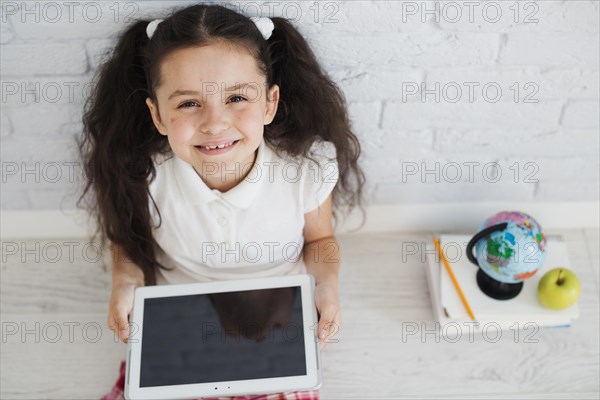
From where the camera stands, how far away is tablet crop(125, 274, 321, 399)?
918mm

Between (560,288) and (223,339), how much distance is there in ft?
1.96

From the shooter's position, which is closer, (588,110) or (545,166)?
(588,110)

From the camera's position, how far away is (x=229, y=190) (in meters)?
0.97

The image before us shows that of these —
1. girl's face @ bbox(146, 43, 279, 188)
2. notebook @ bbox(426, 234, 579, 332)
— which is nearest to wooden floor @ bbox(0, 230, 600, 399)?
notebook @ bbox(426, 234, 579, 332)

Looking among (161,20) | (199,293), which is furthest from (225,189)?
(161,20)

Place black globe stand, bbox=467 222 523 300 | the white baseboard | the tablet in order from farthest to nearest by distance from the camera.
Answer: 1. the white baseboard
2. black globe stand, bbox=467 222 523 300
3. the tablet

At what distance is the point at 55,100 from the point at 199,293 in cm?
37

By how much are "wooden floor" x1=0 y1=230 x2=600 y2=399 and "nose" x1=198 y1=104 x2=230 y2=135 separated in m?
0.55

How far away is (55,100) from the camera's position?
3.30 feet

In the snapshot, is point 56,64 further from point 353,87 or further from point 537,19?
point 537,19

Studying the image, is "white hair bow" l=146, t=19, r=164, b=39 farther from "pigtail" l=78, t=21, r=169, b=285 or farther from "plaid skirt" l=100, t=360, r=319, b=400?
"plaid skirt" l=100, t=360, r=319, b=400

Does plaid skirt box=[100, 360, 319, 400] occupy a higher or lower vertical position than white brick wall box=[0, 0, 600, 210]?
lower

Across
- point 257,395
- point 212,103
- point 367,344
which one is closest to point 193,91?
point 212,103

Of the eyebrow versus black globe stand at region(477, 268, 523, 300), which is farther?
black globe stand at region(477, 268, 523, 300)
